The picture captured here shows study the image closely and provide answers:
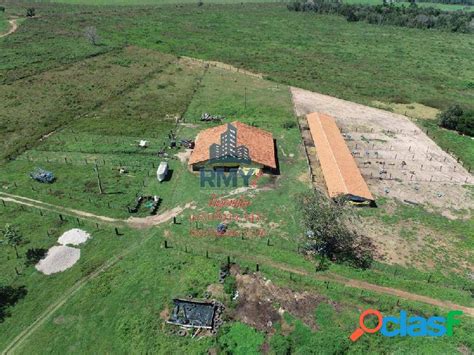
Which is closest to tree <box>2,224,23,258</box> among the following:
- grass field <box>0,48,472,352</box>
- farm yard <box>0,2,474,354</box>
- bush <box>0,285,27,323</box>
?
farm yard <box>0,2,474,354</box>

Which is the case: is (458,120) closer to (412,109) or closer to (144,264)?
(412,109)

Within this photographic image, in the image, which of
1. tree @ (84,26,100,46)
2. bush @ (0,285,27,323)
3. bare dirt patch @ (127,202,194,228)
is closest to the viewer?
bush @ (0,285,27,323)

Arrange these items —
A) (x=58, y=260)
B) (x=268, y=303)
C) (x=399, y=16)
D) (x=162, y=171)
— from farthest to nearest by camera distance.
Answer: (x=399, y=16) < (x=162, y=171) < (x=58, y=260) < (x=268, y=303)

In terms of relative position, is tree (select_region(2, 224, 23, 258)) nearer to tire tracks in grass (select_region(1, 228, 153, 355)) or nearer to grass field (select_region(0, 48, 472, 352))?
grass field (select_region(0, 48, 472, 352))

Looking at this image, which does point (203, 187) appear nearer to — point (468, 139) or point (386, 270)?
point (386, 270)

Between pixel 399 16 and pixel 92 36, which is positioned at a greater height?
pixel 399 16

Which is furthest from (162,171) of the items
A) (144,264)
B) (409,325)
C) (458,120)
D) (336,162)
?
(458,120)
